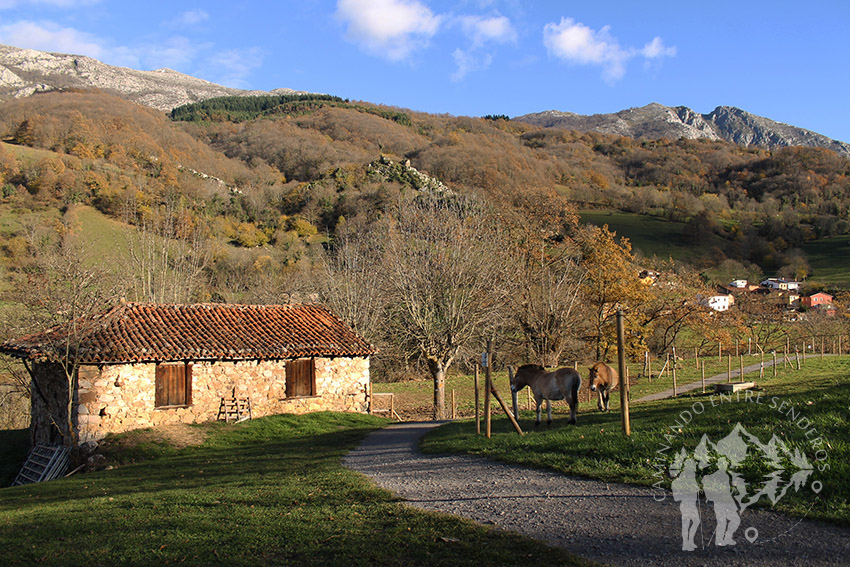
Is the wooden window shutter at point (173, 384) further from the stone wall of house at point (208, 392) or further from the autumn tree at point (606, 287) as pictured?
the autumn tree at point (606, 287)

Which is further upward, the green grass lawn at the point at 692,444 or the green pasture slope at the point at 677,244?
the green pasture slope at the point at 677,244

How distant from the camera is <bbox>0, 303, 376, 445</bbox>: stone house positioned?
19.7 m

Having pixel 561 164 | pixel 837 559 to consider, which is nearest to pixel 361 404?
pixel 837 559

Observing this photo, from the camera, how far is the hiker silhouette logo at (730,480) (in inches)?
238

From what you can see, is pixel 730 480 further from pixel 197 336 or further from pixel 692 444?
pixel 197 336

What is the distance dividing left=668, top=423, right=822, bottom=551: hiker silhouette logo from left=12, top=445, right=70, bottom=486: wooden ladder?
18689 mm

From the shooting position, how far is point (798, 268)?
7025 cm

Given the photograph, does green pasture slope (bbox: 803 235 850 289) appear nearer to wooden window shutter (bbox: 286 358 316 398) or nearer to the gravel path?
wooden window shutter (bbox: 286 358 316 398)

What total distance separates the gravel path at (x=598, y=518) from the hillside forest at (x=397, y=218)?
1653cm

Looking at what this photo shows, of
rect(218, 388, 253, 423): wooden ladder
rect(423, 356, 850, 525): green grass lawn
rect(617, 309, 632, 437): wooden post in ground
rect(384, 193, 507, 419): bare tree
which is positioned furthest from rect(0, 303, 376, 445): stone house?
rect(617, 309, 632, 437): wooden post in ground

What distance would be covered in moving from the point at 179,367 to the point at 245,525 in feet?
49.9

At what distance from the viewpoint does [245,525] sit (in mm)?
7289

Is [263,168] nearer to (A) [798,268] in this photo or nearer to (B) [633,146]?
(A) [798,268]
